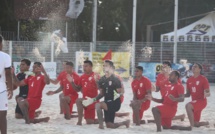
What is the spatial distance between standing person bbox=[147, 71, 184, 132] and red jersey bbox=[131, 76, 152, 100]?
25.4 inches

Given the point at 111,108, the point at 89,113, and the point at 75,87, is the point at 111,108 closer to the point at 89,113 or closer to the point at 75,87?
the point at 89,113

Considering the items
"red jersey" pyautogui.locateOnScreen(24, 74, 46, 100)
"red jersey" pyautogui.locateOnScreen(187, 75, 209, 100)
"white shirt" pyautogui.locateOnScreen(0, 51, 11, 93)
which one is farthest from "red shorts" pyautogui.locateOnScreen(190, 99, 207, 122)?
"white shirt" pyautogui.locateOnScreen(0, 51, 11, 93)

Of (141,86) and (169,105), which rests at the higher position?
(141,86)

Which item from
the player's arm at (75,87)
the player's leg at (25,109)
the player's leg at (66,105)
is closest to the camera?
the player's leg at (25,109)

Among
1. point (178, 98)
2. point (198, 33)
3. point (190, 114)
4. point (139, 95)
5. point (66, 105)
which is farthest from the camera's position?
point (198, 33)

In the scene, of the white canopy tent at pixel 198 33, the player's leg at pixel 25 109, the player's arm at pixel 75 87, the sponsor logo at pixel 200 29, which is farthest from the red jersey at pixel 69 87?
the sponsor logo at pixel 200 29

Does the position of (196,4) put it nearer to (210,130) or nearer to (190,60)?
(190,60)

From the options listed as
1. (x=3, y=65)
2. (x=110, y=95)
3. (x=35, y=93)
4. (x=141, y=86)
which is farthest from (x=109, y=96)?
(x=3, y=65)

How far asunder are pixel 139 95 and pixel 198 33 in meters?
15.9

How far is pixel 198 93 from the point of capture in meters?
11.1

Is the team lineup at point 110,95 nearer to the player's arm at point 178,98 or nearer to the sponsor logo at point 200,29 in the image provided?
the player's arm at point 178,98

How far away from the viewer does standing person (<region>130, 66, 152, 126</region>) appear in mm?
11180

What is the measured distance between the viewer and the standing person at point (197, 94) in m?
10.8

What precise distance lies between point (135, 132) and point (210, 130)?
1.67 meters
